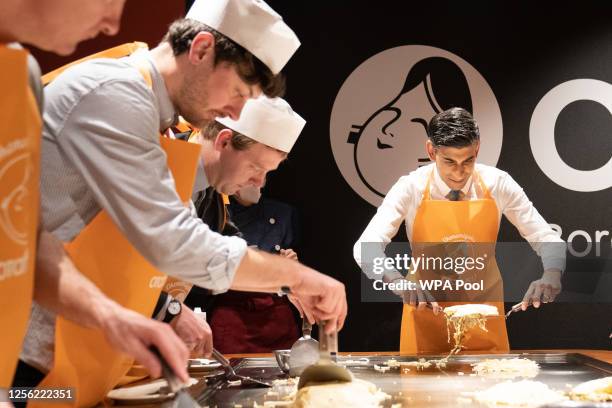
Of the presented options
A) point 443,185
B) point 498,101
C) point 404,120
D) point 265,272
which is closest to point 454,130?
point 443,185

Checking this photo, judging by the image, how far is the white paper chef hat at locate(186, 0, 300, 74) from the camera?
1.72 meters

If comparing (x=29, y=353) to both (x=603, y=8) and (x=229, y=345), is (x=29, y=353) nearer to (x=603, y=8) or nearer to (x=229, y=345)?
(x=229, y=345)

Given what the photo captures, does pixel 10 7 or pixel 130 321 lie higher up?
pixel 10 7

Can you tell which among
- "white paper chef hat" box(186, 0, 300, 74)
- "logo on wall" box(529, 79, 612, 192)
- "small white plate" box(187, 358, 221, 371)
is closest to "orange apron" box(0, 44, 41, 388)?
"white paper chef hat" box(186, 0, 300, 74)

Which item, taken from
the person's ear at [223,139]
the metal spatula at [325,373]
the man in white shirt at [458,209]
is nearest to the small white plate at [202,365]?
the metal spatula at [325,373]

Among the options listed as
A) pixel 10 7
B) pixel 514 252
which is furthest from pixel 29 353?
pixel 514 252

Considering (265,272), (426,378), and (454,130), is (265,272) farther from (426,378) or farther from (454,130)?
(454,130)

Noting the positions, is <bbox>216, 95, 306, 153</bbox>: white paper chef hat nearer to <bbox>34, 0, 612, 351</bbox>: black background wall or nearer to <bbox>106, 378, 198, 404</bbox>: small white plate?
<bbox>106, 378, 198, 404</bbox>: small white plate

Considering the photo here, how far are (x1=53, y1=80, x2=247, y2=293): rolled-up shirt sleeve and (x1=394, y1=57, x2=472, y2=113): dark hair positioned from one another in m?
3.27

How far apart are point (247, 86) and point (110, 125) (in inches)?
17.5

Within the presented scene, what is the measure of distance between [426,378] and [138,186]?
126cm

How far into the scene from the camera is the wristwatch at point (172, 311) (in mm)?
2083

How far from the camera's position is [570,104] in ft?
14.6

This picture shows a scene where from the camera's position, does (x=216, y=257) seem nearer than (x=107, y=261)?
Yes
